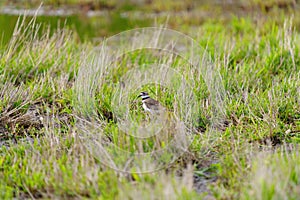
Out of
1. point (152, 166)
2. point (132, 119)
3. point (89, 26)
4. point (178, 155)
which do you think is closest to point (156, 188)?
point (152, 166)

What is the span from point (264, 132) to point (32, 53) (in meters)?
2.65

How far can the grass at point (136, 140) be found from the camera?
281 centimetres

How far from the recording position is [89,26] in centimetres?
971

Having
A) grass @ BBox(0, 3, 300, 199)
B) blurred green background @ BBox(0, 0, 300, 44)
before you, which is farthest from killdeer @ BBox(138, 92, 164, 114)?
blurred green background @ BBox(0, 0, 300, 44)

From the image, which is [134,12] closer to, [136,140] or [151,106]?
[151,106]

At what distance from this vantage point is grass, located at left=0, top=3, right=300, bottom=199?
9.23 ft

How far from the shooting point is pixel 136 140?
3.20 meters

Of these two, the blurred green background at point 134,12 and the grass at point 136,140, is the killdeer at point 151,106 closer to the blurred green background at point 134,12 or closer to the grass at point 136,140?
the grass at point 136,140

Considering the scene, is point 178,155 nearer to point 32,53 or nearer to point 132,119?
point 132,119

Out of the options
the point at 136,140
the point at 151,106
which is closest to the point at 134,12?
the point at 151,106

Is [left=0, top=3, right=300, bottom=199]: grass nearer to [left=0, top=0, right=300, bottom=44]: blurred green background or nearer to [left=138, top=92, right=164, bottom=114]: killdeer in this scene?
[left=138, top=92, right=164, bottom=114]: killdeer

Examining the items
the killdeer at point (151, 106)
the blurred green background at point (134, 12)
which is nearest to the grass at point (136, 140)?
the killdeer at point (151, 106)

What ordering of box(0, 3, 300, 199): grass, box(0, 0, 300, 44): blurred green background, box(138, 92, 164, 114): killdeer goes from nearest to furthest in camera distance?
box(0, 3, 300, 199): grass → box(138, 92, 164, 114): killdeer → box(0, 0, 300, 44): blurred green background

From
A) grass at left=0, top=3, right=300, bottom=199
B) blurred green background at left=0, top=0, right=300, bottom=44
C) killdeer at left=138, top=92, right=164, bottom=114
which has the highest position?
killdeer at left=138, top=92, right=164, bottom=114
